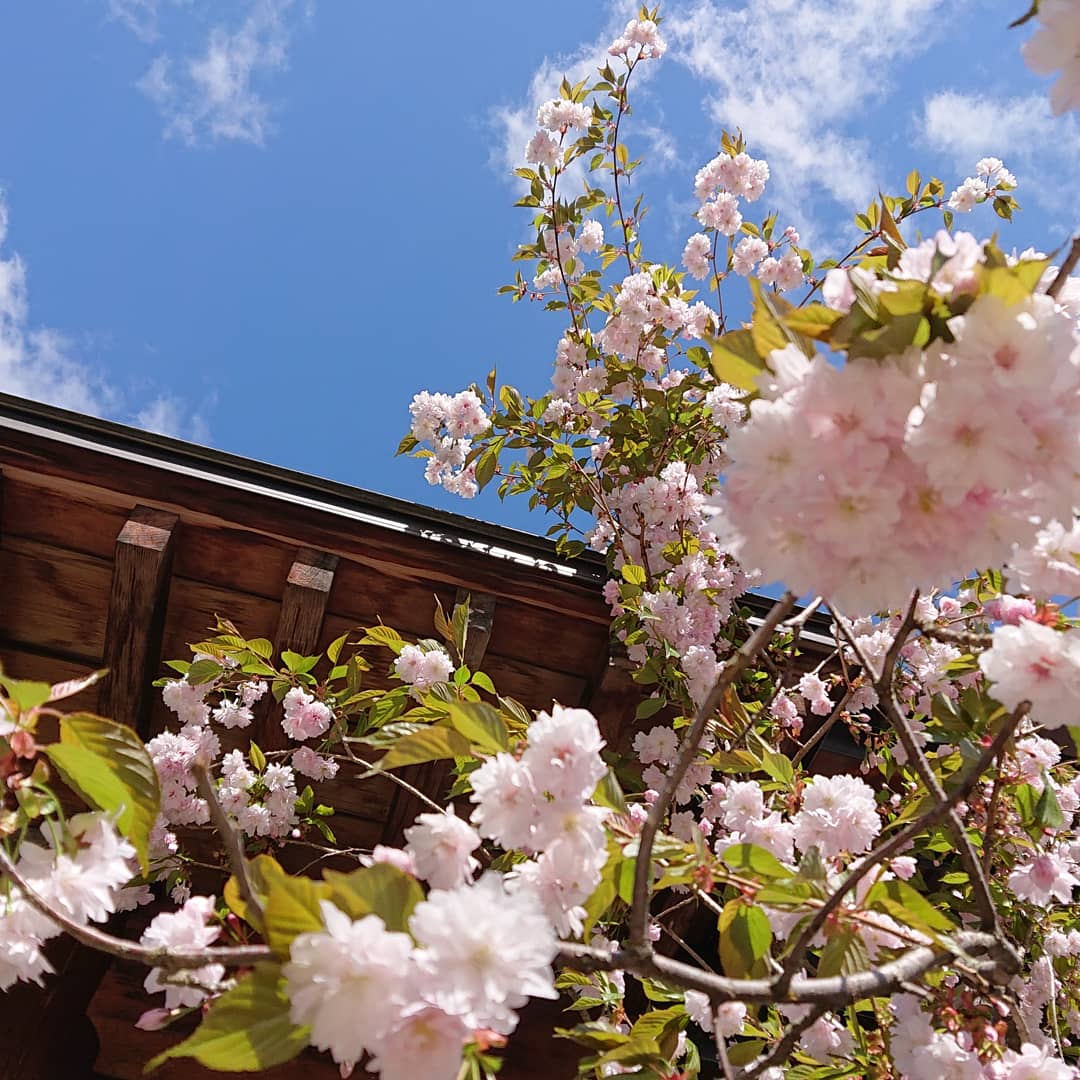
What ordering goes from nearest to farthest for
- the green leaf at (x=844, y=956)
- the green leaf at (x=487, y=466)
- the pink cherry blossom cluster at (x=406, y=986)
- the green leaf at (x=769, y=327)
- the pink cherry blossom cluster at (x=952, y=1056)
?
the pink cherry blossom cluster at (x=406, y=986), the green leaf at (x=769, y=327), the green leaf at (x=844, y=956), the pink cherry blossom cluster at (x=952, y=1056), the green leaf at (x=487, y=466)

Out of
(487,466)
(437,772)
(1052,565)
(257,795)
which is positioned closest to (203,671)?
(257,795)

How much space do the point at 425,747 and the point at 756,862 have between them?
0.38 m

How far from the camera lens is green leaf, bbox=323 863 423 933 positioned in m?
0.58

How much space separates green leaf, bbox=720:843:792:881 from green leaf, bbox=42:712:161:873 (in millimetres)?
597

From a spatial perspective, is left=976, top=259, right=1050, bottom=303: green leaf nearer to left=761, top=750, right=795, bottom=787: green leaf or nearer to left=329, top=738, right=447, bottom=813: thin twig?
left=329, top=738, right=447, bottom=813: thin twig

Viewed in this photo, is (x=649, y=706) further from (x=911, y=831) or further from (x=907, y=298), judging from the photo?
(x=907, y=298)

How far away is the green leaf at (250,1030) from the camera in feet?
1.79

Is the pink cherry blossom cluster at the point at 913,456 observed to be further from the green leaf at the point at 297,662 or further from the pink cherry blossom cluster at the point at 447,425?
the pink cherry blossom cluster at the point at 447,425

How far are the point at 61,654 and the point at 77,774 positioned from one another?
64.6 inches

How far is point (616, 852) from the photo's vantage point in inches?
31.7

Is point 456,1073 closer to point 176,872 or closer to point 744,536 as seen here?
point 744,536

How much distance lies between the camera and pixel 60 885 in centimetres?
79

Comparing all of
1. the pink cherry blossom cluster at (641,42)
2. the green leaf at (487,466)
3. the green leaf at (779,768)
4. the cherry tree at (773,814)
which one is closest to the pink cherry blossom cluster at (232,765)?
the cherry tree at (773,814)

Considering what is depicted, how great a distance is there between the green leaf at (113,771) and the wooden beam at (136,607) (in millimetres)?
1165
